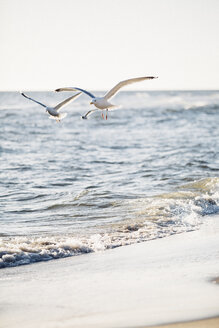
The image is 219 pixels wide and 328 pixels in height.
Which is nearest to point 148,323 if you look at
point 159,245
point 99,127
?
point 159,245

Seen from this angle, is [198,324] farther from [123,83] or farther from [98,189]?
[98,189]

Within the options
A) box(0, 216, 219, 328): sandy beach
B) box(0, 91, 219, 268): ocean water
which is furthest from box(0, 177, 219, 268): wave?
box(0, 216, 219, 328): sandy beach

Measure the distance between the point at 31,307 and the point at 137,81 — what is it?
12.1 feet

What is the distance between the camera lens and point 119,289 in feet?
16.5

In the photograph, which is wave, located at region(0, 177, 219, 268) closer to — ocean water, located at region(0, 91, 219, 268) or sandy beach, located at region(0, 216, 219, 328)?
ocean water, located at region(0, 91, 219, 268)

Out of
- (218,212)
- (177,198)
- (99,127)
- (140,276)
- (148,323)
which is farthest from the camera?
(99,127)

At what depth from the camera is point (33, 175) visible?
1333 centimetres

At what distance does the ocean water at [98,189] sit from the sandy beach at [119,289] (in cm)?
60

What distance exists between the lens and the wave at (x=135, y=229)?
6559 mm

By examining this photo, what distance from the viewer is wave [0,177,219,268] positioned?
656 centimetres

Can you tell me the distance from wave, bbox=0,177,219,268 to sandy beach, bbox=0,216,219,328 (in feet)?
0.88

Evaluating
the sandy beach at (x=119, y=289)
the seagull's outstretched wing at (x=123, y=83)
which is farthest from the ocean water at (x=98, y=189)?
the seagull's outstretched wing at (x=123, y=83)

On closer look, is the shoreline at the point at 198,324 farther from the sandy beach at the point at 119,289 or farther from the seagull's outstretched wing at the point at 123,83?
the seagull's outstretched wing at the point at 123,83

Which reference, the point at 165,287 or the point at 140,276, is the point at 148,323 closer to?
the point at 165,287
